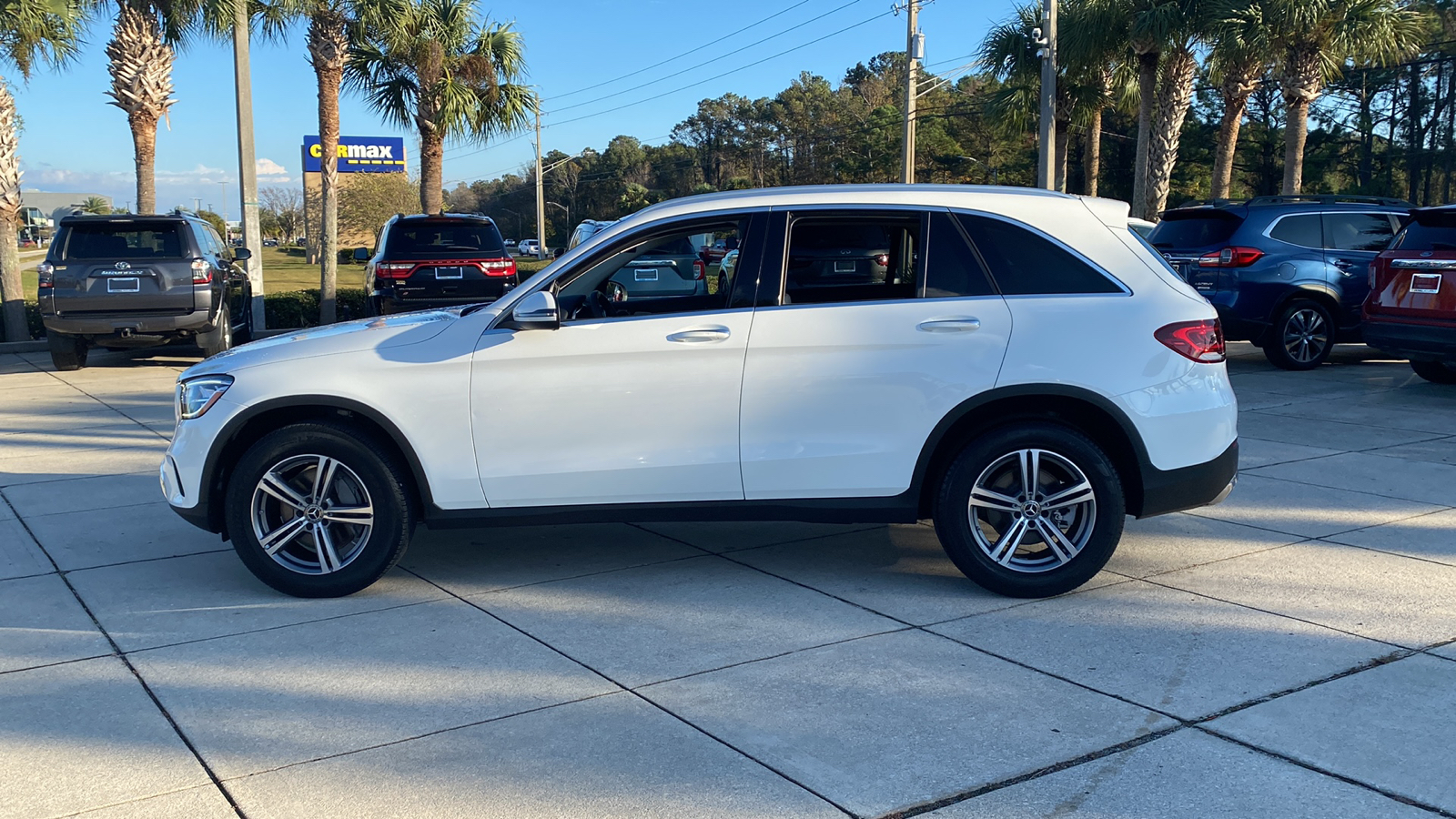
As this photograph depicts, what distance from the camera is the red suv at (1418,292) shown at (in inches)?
401

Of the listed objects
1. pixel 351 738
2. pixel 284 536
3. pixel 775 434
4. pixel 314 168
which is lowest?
pixel 351 738

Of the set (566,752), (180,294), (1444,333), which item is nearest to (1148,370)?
(566,752)

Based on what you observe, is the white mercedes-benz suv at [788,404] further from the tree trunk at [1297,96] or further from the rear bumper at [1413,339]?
the tree trunk at [1297,96]

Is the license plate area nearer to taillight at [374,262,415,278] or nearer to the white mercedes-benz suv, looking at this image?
the white mercedes-benz suv

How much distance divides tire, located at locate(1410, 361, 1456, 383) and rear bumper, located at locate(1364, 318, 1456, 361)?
3.39 ft

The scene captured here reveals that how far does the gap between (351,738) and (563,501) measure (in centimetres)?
162

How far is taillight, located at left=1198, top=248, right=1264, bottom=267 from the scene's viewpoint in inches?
486

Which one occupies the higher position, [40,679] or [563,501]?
[563,501]

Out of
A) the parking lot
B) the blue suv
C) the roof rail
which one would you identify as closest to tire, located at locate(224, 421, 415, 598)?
the parking lot

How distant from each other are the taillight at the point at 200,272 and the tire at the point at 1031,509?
35.1 feet

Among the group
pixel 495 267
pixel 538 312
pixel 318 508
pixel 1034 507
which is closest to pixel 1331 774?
pixel 1034 507

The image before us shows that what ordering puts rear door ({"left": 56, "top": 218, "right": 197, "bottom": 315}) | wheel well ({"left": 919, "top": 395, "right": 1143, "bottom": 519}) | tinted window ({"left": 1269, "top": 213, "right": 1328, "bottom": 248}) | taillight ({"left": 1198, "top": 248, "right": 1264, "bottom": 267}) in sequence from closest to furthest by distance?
1. wheel well ({"left": 919, "top": 395, "right": 1143, "bottom": 519})
2. taillight ({"left": 1198, "top": 248, "right": 1264, "bottom": 267})
3. tinted window ({"left": 1269, "top": 213, "right": 1328, "bottom": 248})
4. rear door ({"left": 56, "top": 218, "right": 197, "bottom": 315})

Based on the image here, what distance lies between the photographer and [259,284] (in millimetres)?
17281

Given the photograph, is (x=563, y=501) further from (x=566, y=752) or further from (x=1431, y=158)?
(x=1431, y=158)
